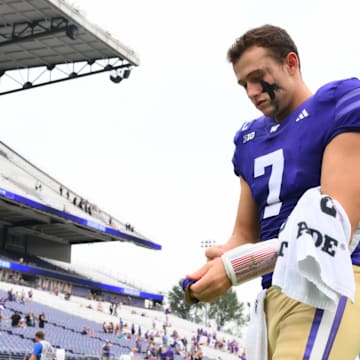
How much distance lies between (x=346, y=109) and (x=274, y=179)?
32 centimetres

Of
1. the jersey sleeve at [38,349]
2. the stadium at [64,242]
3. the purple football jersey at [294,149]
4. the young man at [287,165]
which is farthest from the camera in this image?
the stadium at [64,242]

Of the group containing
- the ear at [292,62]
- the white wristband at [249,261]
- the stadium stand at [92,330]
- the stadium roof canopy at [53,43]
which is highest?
the stadium roof canopy at [53,43]

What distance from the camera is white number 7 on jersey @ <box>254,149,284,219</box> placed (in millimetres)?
1947

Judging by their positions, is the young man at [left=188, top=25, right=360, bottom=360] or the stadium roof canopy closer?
the young man at [left=188, top=25, right=360, bottom=360]

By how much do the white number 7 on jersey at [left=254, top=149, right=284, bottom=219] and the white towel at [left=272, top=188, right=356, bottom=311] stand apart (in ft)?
1.09

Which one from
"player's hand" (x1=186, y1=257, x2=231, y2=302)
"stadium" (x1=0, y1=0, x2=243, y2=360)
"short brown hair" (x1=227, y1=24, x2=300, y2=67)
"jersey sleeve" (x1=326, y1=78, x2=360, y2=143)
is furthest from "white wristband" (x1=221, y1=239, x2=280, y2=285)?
"stadium" (x1=0, y1=0, x2=243, y2=360)

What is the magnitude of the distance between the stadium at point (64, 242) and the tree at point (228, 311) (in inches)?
1398

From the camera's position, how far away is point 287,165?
1.92 m

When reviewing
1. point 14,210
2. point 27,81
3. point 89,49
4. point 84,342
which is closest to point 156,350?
point 84,342

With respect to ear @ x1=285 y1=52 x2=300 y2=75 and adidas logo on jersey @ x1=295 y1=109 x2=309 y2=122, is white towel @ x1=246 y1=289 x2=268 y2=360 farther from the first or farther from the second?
ear @ x1=285 y1=52 x2=300 y2=75

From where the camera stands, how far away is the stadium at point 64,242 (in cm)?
2484

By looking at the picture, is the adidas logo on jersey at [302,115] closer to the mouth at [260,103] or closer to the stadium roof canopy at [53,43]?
the mouth at [260,103]

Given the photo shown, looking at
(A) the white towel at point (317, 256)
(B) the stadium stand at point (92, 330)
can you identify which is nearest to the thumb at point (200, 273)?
(A) the white towel at point (317, 256)

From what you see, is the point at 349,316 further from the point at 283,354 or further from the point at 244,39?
the point at 244,39
